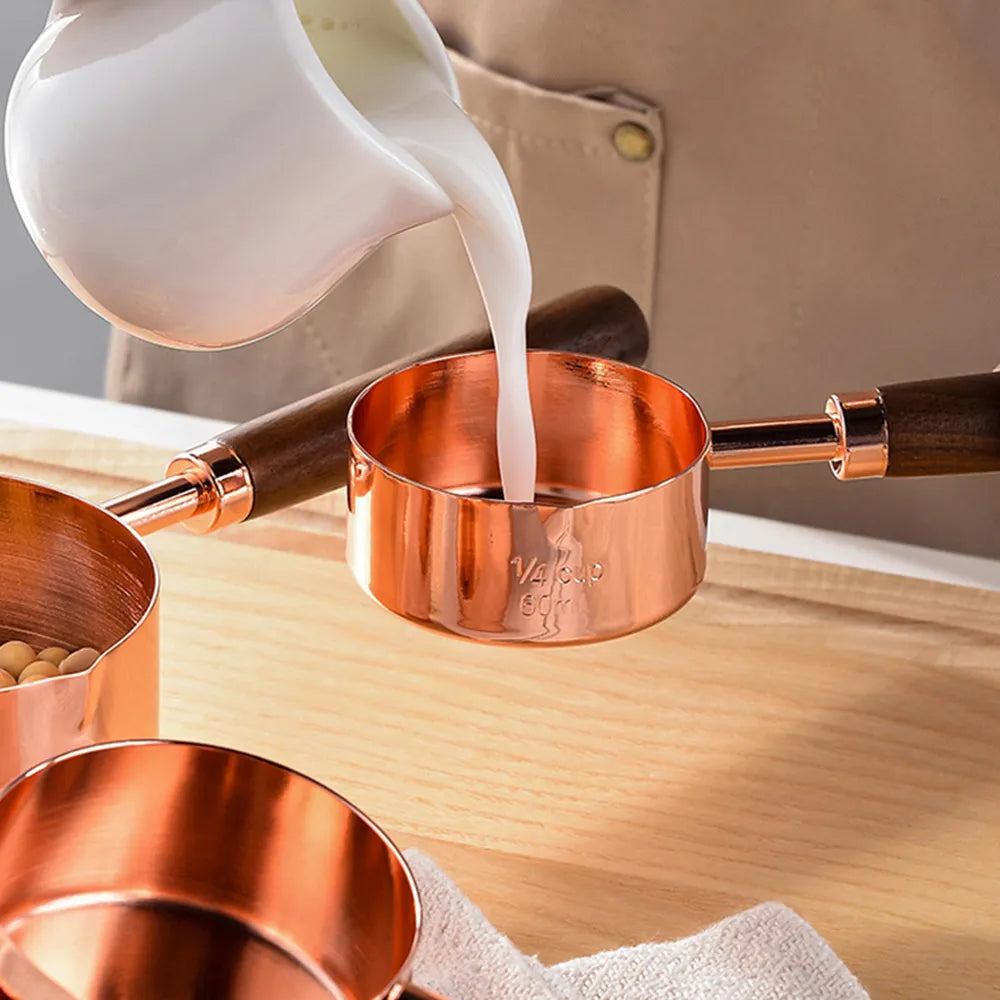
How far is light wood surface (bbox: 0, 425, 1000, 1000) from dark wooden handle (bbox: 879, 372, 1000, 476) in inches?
4.2

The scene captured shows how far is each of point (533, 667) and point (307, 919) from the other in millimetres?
275

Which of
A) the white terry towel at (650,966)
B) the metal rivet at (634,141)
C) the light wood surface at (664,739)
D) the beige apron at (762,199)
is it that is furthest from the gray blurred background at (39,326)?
the white terry towel at (650,966)

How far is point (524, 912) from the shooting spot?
0.56 meters

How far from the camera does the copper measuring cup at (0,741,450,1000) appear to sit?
0.41m

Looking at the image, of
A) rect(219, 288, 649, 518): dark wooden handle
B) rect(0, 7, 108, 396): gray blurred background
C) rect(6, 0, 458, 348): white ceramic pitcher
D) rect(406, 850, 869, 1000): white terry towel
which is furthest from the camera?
rect(0, 7, 108, 396): gray blurred background

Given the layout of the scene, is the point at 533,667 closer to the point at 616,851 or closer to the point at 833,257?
the point at 616,851

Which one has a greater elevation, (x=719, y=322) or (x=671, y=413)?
(x=671, y=413)

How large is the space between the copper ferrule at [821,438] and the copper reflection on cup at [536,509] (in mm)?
34

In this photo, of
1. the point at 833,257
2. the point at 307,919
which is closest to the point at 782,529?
the point at 833,257

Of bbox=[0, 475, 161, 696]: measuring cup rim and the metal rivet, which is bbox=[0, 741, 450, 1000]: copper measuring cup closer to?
bbox=[0, 475, 161, 696]: measuring cup rim

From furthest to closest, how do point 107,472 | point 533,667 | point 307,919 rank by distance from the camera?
point 107,472, point 533,667, point 307,919

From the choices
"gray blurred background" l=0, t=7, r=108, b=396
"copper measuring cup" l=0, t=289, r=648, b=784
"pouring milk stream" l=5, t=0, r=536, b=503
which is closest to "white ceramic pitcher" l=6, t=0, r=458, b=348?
"pouring milk stream" l=5, t=0, r=536, b=503

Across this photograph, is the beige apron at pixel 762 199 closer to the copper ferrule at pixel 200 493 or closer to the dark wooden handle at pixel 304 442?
the dark wooden handle at pixel 304 442

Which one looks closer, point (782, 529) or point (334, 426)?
point (334, 426)
